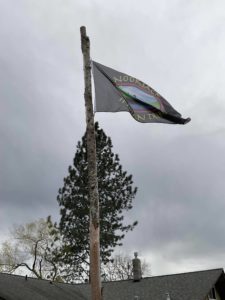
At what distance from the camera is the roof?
804 inches

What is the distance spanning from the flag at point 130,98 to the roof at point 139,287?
13166 millimetres

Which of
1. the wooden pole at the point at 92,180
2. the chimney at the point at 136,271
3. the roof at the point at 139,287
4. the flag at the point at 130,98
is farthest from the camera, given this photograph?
the chimney at the point at 136,271

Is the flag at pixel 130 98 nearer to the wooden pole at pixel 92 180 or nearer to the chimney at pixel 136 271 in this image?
the wooden pole at pixel 92 180

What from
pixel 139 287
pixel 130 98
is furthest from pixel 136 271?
pixel 130 98

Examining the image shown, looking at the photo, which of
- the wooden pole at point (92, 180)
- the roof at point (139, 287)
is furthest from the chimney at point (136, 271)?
the wooden pole at point (92, 180)

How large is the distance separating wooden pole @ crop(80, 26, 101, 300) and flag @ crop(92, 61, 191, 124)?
0.19m

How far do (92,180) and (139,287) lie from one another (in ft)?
62.5

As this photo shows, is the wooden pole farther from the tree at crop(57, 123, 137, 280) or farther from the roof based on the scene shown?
the tree at crop(57, 123, 137, 280)

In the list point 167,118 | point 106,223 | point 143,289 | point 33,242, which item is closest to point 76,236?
point 106,223

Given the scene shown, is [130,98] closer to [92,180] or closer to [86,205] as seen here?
[92,180]

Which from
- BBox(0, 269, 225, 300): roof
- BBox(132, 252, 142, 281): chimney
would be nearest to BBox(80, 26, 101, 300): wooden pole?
BBox(0, 269, 225, 300): roof

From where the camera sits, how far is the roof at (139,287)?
67.0 ft

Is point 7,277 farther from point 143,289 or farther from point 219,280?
point 219,280

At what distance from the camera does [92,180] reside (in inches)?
299
